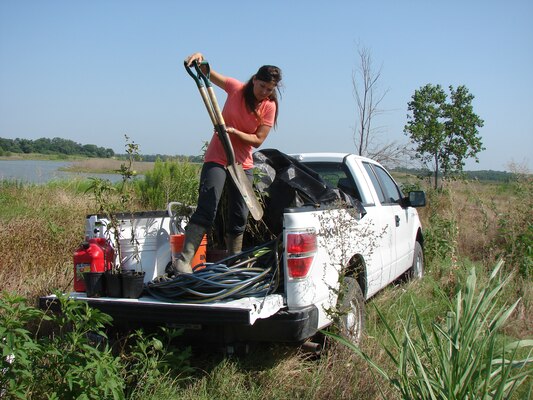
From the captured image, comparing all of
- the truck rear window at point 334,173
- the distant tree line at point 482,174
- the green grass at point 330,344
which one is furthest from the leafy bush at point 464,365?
the distant tree line at point 482,174

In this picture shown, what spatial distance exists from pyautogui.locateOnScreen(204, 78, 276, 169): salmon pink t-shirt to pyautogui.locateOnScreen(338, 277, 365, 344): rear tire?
1325 millimetres

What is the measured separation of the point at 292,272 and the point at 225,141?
1.22 meters

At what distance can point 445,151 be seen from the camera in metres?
17.5

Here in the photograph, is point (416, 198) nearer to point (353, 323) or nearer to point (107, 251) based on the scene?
point (353, 323)

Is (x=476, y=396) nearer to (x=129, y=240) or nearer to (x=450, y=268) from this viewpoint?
(x=129, y=240)

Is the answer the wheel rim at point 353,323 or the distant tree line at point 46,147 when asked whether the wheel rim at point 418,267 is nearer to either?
the wheel rim at point 353,323

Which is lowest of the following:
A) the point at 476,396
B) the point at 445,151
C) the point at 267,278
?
the point at 476,396

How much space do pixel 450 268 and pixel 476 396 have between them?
4740 millimetres

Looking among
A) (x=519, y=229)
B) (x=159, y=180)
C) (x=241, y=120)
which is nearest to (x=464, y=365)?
(x=241, y=120)

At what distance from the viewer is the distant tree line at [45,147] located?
761 inches

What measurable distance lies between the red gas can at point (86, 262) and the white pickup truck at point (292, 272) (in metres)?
0.10

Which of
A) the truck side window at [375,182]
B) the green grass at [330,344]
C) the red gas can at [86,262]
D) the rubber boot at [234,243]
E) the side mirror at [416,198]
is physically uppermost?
the truck side window at [375,182]

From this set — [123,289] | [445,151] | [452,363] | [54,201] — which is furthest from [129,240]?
[445,151]

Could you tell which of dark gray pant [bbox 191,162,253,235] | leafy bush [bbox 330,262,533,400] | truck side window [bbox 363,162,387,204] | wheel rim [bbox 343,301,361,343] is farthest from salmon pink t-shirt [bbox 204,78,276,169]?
leafy bush [bbox 330,262,533,400]
